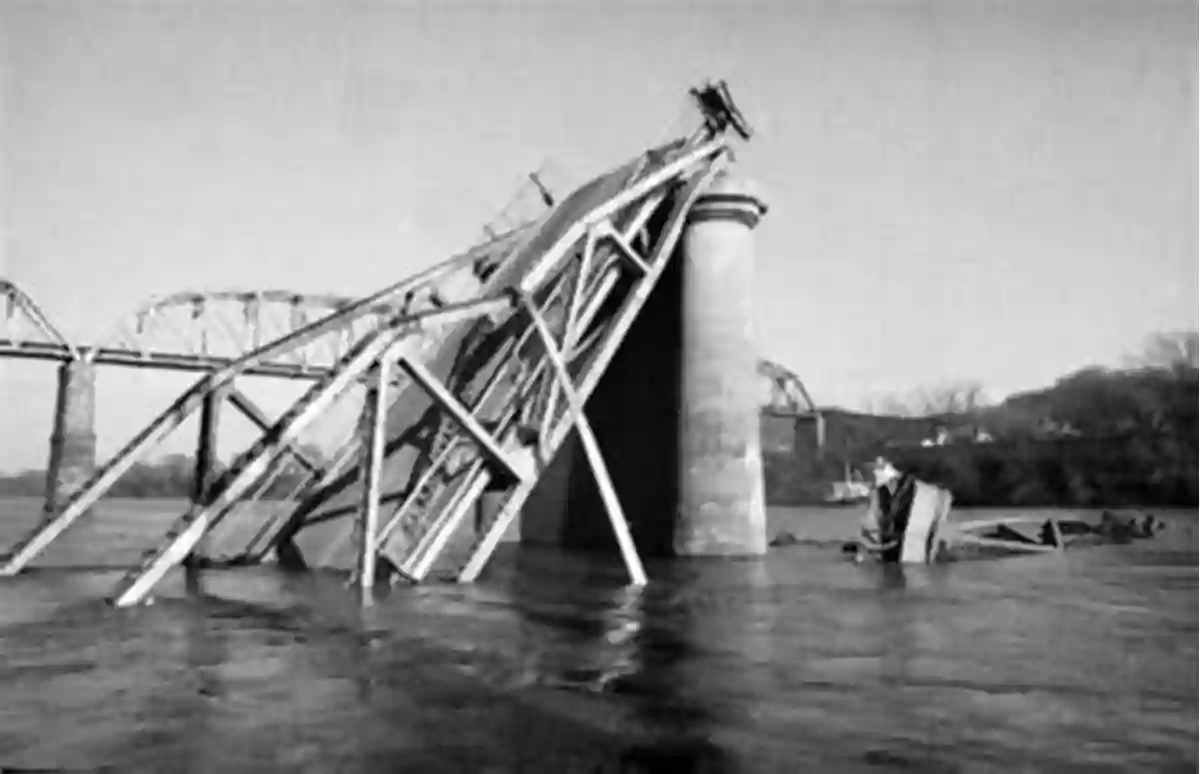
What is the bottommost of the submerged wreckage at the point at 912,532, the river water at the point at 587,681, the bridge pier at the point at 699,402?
the river water at the point at 587,681

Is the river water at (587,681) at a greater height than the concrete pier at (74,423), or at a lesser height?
lesser

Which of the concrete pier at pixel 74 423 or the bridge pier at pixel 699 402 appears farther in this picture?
the concrete pier at pixel 74 423

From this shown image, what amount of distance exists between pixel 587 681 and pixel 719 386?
63.3ft

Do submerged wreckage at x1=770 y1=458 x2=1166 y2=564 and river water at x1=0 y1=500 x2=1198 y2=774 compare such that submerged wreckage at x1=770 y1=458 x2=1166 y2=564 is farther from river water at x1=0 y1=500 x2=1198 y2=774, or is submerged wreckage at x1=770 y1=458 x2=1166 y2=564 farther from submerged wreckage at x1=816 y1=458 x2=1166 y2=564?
river water at x1=0 y1=500 x2=1198 y2=774

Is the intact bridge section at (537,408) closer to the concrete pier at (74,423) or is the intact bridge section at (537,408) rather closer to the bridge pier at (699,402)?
the bridge pier at (699,402)

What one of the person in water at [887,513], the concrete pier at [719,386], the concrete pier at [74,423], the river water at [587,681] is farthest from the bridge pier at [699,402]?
the concrete pier at [74,423]

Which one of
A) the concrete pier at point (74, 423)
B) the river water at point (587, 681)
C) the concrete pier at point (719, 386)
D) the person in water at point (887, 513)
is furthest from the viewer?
the concrete pier at point (74, 423)

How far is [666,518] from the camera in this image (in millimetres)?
31312

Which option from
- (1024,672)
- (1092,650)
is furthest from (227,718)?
(1092,650)

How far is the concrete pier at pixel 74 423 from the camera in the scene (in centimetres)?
7806

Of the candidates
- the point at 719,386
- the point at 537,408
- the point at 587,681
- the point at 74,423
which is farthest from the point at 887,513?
the point at 74,423

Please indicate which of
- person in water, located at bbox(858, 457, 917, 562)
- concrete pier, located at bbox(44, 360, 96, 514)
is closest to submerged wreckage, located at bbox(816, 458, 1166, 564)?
person in water, located at bbox(858, 457, 917, 562)

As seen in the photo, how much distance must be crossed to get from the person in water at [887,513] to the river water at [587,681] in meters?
12.5

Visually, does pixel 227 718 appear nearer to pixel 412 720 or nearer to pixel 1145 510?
pixel 412 720
